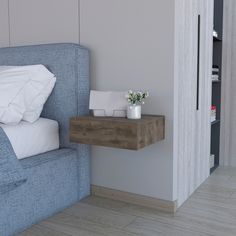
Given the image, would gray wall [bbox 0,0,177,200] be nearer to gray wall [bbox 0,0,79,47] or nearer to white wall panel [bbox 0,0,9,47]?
gray wall [bbox 0,0,79,47]

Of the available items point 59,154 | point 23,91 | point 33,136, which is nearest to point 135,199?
point 59,154

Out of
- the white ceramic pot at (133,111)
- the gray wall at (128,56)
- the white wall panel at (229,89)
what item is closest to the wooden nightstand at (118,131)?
the white ceramic pot at (133,111)

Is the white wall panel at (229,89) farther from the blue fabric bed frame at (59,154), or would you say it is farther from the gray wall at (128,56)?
the blue fabric bed frame at (59,154)

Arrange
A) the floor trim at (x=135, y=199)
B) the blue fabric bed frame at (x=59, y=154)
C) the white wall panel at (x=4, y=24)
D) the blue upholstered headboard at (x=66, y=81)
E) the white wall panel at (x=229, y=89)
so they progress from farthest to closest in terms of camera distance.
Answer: the white wall panel at (x=229, y=89) → the white wall panel at (x=4, y=24) → the blue upholstered headboard at (x=66, y=81) → the floor trim at (x=135, y=199) → the blue fabric bed frame at (x=59, y=154)

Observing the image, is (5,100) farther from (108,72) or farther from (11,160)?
(108,72)

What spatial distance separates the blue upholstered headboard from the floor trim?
0.43 metres

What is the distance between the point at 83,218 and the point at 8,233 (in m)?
0.46

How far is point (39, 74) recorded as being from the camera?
85.5 inches

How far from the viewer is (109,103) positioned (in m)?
2.03

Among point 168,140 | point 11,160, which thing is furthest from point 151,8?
point 11,160

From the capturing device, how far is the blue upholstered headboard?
2207mm

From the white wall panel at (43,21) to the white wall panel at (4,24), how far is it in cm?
7

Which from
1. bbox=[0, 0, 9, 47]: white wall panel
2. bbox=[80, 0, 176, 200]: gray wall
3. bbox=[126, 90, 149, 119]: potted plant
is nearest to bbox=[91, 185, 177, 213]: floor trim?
bbox=[80, 0, 176, 200]: gray wall

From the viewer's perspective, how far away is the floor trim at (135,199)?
2.10 meters
